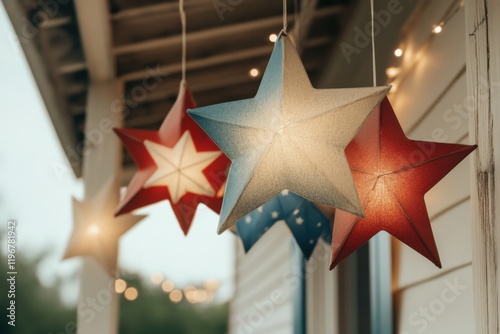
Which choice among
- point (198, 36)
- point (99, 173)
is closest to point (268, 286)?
point (99, 173)

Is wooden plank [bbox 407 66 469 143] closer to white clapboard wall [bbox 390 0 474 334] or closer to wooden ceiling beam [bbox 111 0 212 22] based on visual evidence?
white clapboard wall [bbox 390 0 474 334]

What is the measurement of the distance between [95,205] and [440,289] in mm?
1726

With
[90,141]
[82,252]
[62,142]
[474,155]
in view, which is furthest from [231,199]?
[62,142]

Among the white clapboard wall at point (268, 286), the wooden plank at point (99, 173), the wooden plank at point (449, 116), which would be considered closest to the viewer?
the wooden plank at point (449, 116)

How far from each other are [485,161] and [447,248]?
26.5 inches

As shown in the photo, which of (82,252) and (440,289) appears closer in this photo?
(440,289)

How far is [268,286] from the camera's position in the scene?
538cm

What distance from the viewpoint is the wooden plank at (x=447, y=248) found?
74.5 inches

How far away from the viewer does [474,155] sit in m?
1.46

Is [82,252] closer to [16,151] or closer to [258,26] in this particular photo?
[258,26]

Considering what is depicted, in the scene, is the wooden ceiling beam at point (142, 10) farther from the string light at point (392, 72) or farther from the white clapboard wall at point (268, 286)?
the white clapboard wall at point (268, 286)

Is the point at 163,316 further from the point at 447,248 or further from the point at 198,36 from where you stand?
the point at 447,248

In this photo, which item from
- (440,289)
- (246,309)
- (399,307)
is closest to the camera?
(440,289)

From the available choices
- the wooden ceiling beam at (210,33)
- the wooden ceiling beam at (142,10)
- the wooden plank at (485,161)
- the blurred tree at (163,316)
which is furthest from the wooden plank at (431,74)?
the blurred tree at (163,316)
